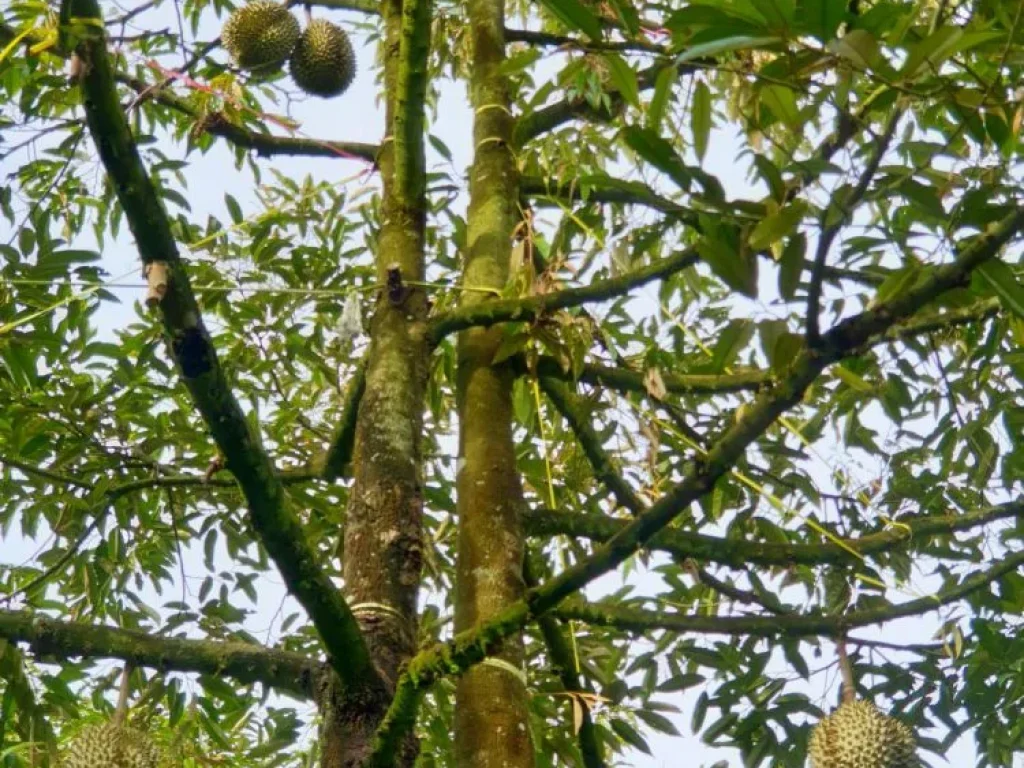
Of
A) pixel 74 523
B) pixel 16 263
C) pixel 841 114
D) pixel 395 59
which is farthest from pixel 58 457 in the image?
pixel 841 114

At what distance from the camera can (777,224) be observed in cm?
104

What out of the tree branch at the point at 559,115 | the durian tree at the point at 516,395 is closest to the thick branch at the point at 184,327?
the durian tree at the point at 516,395

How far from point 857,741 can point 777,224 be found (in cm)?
83

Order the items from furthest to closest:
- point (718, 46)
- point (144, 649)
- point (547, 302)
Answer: point (547, 302) → point (144, 649) → point (718, 46)

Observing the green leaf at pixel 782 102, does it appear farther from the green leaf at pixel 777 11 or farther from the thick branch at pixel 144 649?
the thick branch at pixel 144 649

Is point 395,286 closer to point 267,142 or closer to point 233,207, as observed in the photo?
point 267,142

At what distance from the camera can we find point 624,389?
2051 mm

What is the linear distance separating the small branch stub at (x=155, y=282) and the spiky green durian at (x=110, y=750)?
73cm

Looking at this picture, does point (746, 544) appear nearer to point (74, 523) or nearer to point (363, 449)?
point (363, 449)

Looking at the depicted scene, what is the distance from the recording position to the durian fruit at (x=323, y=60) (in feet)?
8.18

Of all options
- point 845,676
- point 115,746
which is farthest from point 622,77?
point 115,746

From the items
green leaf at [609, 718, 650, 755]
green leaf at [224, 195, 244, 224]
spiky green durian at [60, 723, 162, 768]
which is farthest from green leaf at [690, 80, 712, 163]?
green leaf at [224, 195, 244, 224]

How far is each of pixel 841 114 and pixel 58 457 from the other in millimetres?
1842

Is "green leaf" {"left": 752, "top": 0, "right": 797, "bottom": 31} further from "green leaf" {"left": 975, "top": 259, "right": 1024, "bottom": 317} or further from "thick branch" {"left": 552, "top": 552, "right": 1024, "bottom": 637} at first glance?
"thick branch" {"left": 552, "top": 552, "right": 1024, "bottom": 637}
